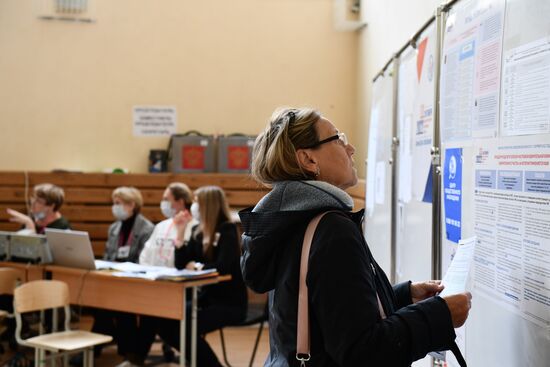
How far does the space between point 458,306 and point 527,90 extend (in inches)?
22.2

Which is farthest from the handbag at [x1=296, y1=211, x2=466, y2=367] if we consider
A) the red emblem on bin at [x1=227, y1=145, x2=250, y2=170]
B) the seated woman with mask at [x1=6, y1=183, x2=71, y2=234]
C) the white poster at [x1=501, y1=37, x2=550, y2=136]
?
the red emblem on bin at [x1=227, y1=145, x2=250, y2=170]

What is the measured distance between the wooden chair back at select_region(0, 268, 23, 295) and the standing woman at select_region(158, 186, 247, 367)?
51.3 inches

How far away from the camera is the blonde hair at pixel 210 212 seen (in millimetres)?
4973

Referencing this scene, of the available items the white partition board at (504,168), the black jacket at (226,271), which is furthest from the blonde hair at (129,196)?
the white partition board at (504,168)

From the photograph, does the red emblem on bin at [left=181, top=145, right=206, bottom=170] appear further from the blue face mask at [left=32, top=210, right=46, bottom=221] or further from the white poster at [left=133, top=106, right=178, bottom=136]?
the blue face mask at [left=32, top=210, right=46, bottom=221]

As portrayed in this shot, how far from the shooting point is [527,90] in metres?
1.55

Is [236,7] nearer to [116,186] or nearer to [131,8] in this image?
[131,8]

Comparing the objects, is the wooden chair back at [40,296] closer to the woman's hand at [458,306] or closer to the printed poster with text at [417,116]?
the printed poster with text at [417,116]

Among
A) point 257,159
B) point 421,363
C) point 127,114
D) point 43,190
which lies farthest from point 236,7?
point 257,159

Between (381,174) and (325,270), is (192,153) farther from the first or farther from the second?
(325,270)

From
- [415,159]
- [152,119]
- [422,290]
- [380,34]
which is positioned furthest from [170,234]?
[422,290]

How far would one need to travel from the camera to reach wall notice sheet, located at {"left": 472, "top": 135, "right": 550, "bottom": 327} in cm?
148

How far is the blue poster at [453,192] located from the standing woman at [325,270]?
379mm

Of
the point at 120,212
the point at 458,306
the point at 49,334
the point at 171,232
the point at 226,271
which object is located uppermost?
the point at 458,306
